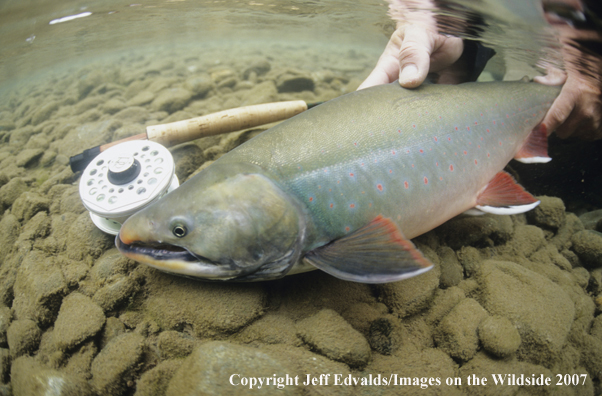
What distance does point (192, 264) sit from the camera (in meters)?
1.40

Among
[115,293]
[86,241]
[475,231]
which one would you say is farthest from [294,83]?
[115,293]

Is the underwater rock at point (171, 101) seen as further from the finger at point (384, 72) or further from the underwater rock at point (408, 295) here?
the underwater rock at point (408, 295)

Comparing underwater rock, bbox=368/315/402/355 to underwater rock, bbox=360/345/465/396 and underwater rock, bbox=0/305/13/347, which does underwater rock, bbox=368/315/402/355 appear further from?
underwater rock, bbox=0/305/13/347

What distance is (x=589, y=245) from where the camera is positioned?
8.16 feet

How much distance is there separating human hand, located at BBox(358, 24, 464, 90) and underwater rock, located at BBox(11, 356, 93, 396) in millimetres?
2687

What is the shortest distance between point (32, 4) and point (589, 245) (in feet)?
26.7

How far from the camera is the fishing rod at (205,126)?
2.33m

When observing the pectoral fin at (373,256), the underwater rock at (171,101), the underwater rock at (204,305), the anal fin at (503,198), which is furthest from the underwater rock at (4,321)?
the anal fin at (503,198)

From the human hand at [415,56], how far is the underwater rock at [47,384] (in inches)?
106

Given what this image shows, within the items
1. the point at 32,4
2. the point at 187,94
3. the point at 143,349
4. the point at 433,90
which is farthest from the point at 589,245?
the point at 32,4

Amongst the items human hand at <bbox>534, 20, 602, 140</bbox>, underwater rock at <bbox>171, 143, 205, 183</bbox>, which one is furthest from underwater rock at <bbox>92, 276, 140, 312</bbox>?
human hand at <bbox>534, 20, 602, 140</bbox>

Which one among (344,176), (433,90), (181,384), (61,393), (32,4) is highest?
(32,4)

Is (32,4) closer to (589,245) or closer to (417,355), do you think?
(417,355)

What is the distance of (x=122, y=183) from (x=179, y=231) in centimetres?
86
